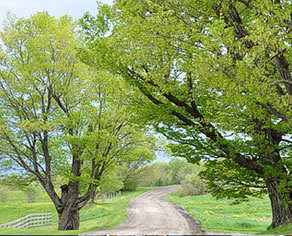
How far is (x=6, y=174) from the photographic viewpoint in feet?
53.4

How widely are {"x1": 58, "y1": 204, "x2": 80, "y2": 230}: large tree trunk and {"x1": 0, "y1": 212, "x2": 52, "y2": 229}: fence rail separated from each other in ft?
15.2

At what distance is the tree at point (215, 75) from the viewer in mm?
6699

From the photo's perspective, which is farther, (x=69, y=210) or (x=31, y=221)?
(x=31, y=221)

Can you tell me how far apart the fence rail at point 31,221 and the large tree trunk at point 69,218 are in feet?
15.2

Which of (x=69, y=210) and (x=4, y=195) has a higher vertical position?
(x=4, y=195)

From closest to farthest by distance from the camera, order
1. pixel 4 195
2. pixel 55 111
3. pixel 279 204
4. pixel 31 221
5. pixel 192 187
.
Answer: pixel 279 204
pixel 55 111
pixel 31 221
pixel 4 195
pixel 192 187

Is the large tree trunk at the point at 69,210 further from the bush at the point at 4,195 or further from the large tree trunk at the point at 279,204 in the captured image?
the bush at the point at 4,195

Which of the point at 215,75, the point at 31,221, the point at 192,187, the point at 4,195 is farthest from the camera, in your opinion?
the point at 192,187

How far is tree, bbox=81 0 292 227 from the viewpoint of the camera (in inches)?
264

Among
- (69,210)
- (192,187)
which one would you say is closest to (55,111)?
(69,210)

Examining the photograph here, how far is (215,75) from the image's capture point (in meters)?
6.92

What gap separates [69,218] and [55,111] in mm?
5119

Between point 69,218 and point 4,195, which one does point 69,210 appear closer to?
point 69,218

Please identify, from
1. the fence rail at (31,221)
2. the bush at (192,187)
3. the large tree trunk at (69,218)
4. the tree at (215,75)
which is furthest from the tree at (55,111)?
the bush at (192,187)
